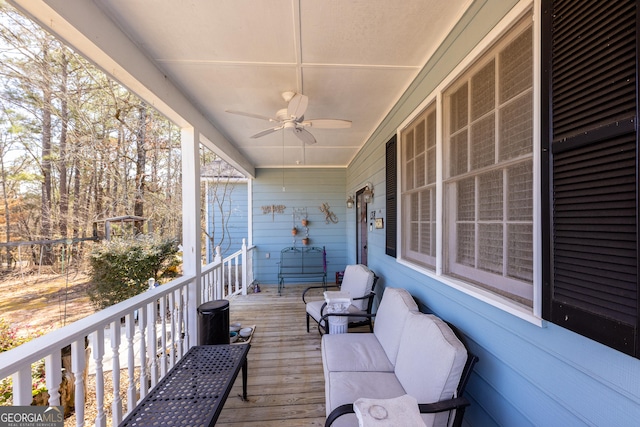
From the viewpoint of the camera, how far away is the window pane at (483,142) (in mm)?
1425

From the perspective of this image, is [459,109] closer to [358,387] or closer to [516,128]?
[516,128]

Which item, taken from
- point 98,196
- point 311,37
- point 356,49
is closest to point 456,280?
point 356,49

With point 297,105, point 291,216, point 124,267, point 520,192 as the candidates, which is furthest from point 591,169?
point 291,216

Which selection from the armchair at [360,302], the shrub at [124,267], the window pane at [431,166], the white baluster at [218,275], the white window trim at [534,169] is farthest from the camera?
the white baluster at [218,275]

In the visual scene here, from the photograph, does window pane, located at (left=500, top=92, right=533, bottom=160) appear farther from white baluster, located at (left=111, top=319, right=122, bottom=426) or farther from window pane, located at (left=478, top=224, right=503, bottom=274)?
white baluster, located at (left=111, top=319, right=122, bottom=426)

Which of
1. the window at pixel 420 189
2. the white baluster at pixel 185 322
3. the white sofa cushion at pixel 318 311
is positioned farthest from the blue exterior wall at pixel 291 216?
the window at pixel 420 189

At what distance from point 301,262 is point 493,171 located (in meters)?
5.23

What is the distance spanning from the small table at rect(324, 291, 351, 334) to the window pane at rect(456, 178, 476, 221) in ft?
5.36

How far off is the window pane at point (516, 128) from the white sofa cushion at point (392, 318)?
1236 mm

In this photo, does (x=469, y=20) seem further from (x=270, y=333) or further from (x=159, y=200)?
(x=159, y=200)

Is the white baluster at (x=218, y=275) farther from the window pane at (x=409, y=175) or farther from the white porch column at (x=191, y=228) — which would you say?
the window pane at (x=409, y=175)

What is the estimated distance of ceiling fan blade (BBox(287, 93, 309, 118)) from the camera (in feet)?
7.39

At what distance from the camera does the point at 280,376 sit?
8.05ft

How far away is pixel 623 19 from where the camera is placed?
27.0 inches
